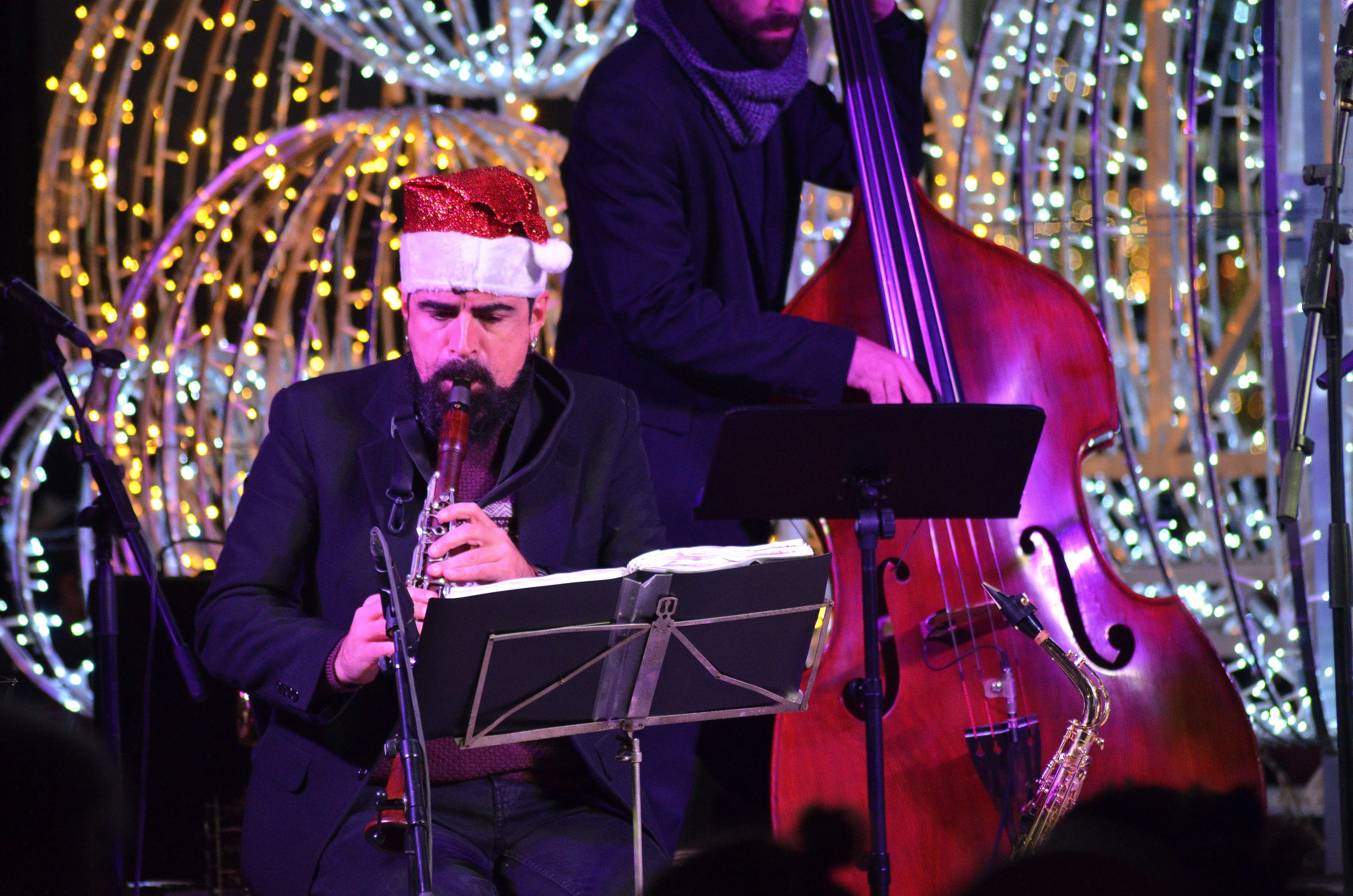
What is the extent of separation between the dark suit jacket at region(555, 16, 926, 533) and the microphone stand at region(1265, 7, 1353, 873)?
84 cm

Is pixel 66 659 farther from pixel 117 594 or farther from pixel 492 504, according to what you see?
pixel 492 504

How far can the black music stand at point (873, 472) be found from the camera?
228 centimetres

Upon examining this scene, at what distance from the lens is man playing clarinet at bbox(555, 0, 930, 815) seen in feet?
9.27

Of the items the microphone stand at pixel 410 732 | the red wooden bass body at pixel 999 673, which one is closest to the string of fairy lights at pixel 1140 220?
the red wooden bass body at pixel 999 673

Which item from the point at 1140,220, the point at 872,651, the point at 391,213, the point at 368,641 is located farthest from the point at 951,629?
the point at 391,213

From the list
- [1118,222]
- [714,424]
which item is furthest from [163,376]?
[1118,222]

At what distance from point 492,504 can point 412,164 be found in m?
2.15

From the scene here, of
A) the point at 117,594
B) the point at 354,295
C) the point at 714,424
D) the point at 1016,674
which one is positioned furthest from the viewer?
the point at 354,295

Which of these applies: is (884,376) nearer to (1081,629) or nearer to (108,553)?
(1081,629)

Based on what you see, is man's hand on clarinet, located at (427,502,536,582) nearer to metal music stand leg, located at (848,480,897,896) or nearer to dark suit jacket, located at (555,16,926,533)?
metal music stand leg, located at (848,480,897,896)

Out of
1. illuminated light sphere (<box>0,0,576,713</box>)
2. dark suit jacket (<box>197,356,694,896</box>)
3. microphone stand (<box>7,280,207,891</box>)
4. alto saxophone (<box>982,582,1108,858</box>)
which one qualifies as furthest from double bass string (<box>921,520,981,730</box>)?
illuminated light sphere (<box>0,0,576,713</box>)

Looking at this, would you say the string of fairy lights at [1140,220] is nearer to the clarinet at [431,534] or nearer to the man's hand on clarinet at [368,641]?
the clarinet at [431,534]

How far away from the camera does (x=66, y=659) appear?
4711 mm

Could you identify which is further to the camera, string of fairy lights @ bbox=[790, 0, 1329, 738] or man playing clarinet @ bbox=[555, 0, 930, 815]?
string of fairy lights @ bbox=[790, 0, 1329, 738]
